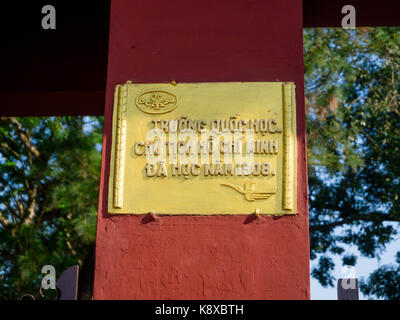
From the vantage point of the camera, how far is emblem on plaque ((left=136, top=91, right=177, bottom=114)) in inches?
133

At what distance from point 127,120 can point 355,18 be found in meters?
1.76

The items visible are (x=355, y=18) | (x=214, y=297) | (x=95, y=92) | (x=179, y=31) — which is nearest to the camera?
(x=214, y=297)

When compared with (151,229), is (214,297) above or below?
below

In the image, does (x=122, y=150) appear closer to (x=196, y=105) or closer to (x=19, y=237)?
(x=196, y=105)

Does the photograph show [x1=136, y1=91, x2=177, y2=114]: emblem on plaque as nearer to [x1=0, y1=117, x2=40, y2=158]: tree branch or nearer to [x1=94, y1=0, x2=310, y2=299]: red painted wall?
[x1=94, y1=0, x2=310, y2=299]: red painted wall

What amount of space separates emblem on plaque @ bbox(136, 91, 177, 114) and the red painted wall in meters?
0.10

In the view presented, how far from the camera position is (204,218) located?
10.4 ft

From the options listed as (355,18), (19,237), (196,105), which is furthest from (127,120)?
(19,237)

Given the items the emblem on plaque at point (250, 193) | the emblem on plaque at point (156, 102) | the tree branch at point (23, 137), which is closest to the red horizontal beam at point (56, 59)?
the emblem on plaque at point (156, 102)

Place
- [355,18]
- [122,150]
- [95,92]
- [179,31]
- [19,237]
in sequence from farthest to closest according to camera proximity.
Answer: [19,237]
[95,92]
[355,18]
[179,31]
[122,150]

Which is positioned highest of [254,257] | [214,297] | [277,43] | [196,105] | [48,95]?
[48,95]

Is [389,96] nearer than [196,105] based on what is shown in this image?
No

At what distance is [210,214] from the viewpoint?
317 cm

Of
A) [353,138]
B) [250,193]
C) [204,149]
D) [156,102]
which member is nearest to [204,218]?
[250,193]
